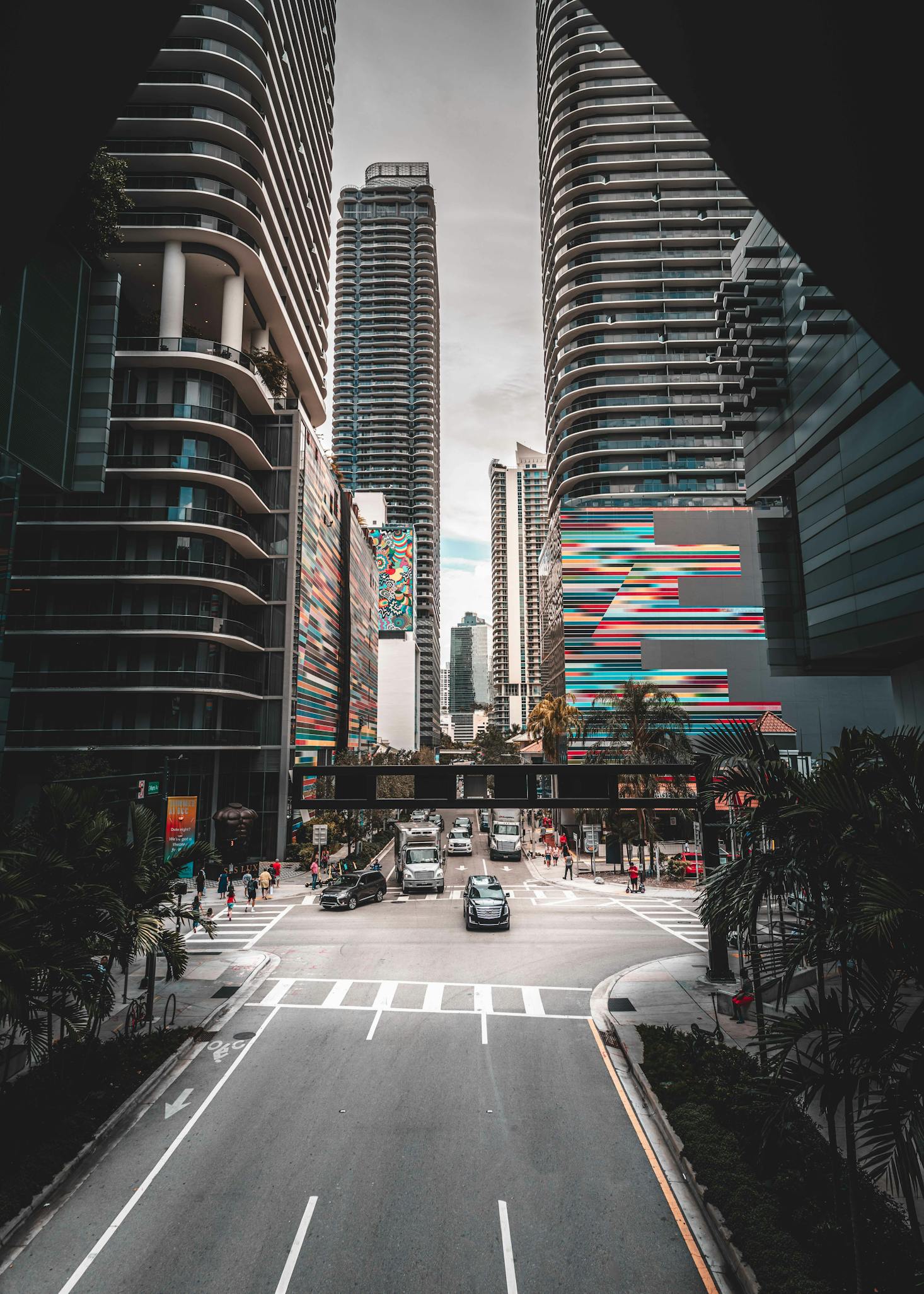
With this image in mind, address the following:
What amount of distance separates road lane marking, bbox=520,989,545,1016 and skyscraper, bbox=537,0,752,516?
5402 cm

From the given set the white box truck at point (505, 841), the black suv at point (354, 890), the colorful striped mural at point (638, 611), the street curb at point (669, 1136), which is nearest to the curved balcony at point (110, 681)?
the black suv at point (354, 890)

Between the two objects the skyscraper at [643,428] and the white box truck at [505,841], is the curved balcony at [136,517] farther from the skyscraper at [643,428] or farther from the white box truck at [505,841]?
the skyscraper at [643,428]

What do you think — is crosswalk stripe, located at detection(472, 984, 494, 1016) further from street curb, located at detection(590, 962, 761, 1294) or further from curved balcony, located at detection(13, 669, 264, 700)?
curved balcony, located at detection(13, 669, 264, 700)

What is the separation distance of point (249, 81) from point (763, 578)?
141 feet

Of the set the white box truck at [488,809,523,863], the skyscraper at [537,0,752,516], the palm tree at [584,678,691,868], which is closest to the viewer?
the palm tree at [584,678,691,868]

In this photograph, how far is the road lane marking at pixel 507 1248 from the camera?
24.8ft

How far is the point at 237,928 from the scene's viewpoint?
26781 mm

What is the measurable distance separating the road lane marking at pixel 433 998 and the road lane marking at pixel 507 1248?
27.0 feet

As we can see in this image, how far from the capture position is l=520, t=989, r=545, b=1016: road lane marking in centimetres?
1698

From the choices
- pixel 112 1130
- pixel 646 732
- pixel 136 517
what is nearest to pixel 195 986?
pixel 112 1130

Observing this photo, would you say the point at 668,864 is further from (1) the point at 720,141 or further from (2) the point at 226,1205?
(1) the point at 720,141

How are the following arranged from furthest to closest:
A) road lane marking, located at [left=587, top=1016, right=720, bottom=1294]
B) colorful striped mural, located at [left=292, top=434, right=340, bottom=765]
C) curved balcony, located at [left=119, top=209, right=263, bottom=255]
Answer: colorful striped mural, located at [left=292, top=434, right=340, bottom=765] < curved balcony, located at [left=119, top=209, right=263, bottom=255] < road lane marking, located at [left=587, top=1016, right=720, bottom=1294]

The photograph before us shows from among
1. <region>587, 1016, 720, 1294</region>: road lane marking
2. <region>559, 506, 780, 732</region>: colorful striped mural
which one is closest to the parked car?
<region>587, 1016, 720, 1294</region>: road lane marking

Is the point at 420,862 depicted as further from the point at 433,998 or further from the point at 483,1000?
the point at 483,1000
